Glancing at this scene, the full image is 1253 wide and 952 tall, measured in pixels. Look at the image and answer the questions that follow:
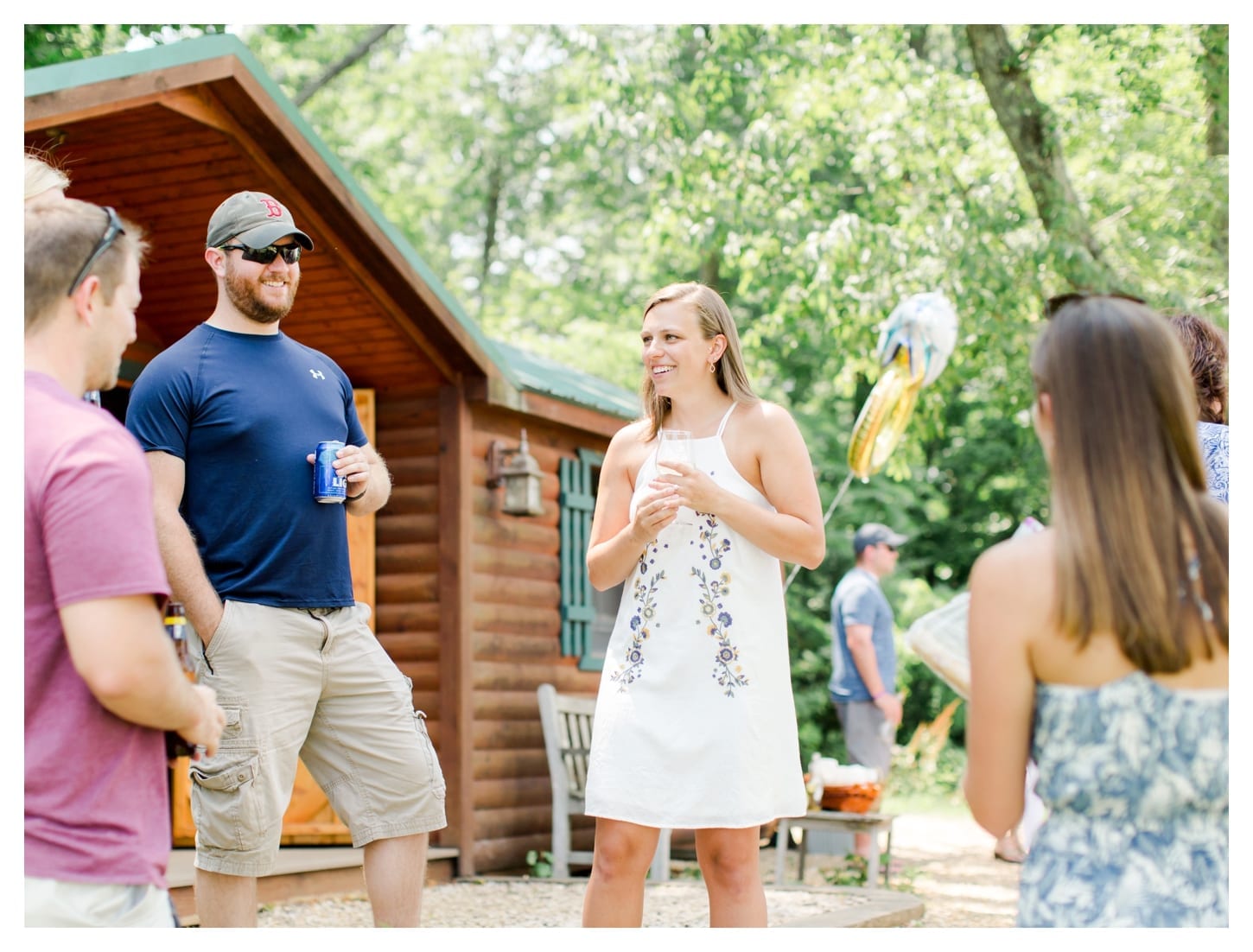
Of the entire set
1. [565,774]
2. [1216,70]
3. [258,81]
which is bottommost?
[565,774]

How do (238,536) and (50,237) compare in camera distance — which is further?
(238,536)

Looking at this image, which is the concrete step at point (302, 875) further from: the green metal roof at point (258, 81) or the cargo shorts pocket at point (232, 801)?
the green metal roof at point (258, 81)

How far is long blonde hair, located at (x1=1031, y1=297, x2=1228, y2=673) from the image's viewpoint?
6.17ft

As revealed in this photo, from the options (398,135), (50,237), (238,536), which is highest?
(398,135)

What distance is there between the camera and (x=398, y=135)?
20.9m

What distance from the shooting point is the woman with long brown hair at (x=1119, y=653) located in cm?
190

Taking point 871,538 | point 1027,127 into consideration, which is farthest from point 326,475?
point 1027,127

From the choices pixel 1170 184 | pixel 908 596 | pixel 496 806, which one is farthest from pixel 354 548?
pixel 908 596

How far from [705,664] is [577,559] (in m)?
5.01

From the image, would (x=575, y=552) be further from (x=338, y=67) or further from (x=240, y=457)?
(x=338, y=67)

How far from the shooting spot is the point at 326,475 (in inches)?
120

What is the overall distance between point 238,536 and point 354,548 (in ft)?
12.5

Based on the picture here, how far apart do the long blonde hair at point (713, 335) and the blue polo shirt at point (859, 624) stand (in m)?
4.19

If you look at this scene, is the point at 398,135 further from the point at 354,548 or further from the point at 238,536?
the point at 238,536
